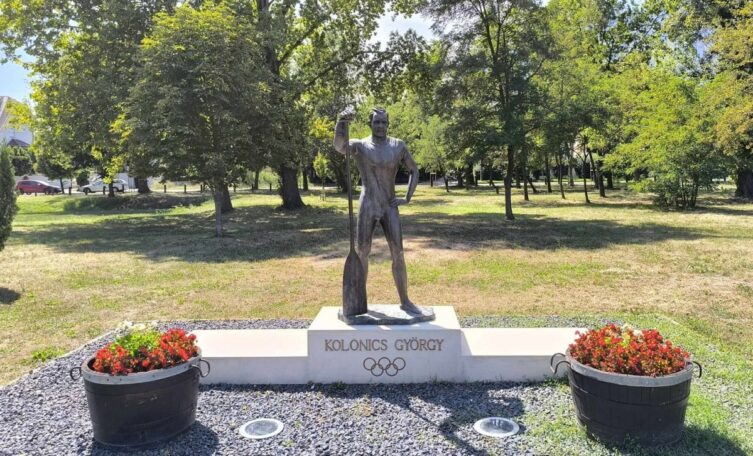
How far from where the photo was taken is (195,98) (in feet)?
46.3

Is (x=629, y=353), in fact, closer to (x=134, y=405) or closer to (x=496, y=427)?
(x=496, y=427)

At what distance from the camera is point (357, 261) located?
5.18m

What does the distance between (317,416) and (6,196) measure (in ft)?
26.9

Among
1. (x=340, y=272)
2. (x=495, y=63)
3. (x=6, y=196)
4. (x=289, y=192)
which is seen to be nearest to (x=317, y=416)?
(x=340, y=272)

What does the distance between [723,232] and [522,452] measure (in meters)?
14.8

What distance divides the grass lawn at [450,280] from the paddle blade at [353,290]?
1921 millimetres

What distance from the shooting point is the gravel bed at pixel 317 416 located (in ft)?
12.2

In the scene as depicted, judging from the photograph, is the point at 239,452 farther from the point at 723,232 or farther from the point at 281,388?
the point at 723,232

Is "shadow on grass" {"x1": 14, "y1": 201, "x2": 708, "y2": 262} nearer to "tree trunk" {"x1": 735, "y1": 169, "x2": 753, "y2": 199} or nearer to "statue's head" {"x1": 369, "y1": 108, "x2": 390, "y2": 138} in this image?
"statue's head" {"x1": 369, "y1": 108, "x2": 390, "y2": 138}

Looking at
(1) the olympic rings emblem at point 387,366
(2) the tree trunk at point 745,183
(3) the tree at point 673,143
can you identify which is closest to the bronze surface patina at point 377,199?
(1) the olympic rings emblem at point 387,366

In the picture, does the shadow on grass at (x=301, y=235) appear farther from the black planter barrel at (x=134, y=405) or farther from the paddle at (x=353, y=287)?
the black planter barrel at (x=134, y=405)

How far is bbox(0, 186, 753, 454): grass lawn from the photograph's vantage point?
18.9 ft

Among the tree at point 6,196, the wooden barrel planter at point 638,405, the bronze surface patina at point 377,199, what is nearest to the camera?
the wooden barrel planter at point 638,405

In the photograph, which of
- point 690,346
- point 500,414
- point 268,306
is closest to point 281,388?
point 500,414
